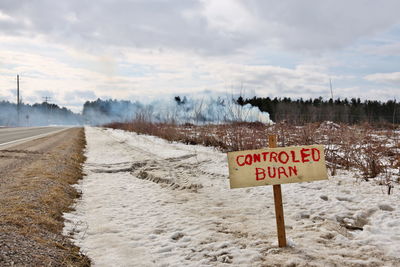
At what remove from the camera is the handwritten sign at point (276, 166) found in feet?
11.6

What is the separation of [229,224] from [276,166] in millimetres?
1460

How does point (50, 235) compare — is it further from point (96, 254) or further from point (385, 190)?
point (385, 190)

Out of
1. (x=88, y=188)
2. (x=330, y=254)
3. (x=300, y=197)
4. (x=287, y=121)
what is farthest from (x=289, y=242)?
(x=287, y=121)

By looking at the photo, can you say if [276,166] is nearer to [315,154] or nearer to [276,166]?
[276,166]

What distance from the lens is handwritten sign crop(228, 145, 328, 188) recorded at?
11.6 feet

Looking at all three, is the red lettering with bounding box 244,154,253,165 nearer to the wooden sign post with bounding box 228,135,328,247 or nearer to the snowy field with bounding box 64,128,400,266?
the wooden sign post with bounding box 228,135,328,247

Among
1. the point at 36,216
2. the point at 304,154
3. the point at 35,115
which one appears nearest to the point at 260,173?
the point at 304,154

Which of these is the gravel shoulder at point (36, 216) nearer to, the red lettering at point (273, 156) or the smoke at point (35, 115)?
the red lettering at point (273, 156)

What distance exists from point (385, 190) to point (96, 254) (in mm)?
4769

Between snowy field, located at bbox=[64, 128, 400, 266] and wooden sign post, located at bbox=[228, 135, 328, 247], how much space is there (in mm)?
780

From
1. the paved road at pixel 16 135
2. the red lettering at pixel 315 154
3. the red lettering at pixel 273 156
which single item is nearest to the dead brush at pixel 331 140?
the red lettering at pixel 315 154

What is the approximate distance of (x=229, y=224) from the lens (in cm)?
464

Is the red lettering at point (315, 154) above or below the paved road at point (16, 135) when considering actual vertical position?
below

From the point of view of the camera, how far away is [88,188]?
7.24 meters
